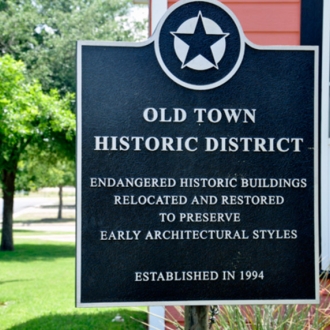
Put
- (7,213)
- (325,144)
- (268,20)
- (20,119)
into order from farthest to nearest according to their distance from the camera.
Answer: (7,213) < (20,119) < (325,144) < (268,20)


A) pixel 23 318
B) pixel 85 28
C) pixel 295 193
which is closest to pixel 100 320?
pixel 23 318

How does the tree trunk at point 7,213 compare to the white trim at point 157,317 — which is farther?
the tree trunk at point 7,213

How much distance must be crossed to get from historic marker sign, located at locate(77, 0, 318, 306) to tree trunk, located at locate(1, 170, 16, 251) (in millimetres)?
15280

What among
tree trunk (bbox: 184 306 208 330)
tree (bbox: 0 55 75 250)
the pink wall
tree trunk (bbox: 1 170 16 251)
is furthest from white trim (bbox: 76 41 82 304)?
tree trunk (bbox: 1 170 16 251)

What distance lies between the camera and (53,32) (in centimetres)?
1894

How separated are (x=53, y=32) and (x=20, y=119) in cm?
1035

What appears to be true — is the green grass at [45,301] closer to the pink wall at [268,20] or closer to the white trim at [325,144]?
the white trim at [325,144]

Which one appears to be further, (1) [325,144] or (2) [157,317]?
(1) [325,144]

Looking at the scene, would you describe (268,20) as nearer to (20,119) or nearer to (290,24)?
(290,24)

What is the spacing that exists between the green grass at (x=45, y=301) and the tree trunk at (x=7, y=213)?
2579mm

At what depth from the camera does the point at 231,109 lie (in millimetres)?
3184

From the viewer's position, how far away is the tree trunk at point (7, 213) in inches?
714

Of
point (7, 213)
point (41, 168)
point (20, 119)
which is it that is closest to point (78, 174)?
point (20, 119)

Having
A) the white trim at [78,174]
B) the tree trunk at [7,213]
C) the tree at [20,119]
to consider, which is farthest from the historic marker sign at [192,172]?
the tree trunk at [7,213]
